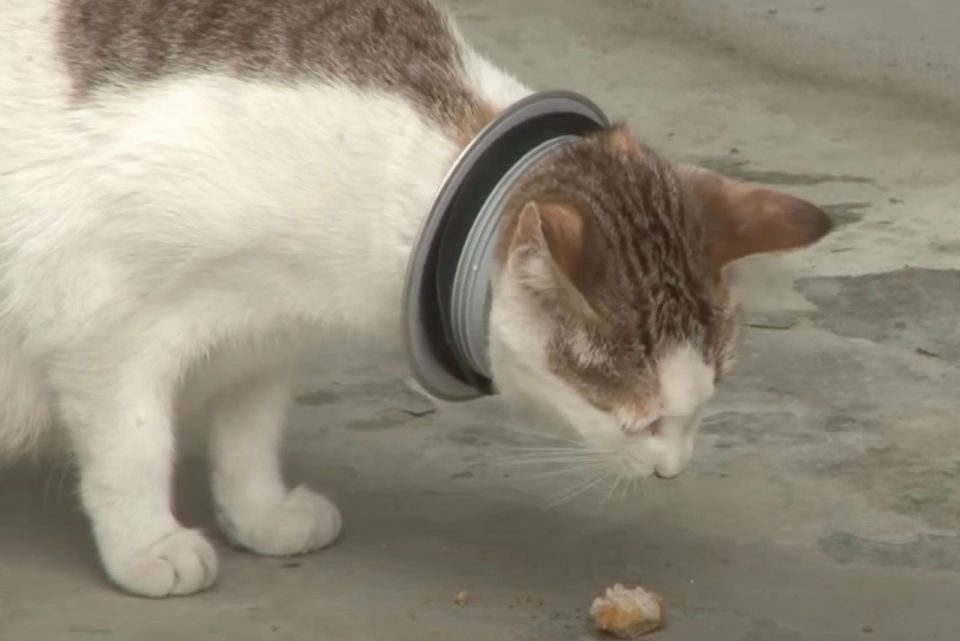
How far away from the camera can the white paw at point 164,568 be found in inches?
114

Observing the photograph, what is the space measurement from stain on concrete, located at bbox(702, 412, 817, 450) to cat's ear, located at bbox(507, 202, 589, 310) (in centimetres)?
101

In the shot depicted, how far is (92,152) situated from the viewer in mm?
2818

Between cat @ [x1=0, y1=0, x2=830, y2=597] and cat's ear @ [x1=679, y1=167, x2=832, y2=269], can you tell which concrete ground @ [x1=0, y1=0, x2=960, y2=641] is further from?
cat's ear @ [x1=679, y1=167, x2=832, y2=269]

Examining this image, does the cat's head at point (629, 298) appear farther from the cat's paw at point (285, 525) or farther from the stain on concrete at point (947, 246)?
the stain on concrete at point (947, 246)

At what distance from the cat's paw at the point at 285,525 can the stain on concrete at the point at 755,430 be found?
75 centimetres

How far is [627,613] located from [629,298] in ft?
1.56

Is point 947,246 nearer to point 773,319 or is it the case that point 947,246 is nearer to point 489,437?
point 773,319

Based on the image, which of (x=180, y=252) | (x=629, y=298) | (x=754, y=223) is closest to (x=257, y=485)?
(x=180, y=252)

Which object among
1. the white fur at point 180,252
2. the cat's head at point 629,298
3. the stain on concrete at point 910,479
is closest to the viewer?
the cat's head at point 629,298

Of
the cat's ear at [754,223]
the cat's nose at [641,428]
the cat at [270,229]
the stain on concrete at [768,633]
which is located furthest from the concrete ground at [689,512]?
the cat's ear at [754,223]

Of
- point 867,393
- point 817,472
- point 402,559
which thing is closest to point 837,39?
point 867,393

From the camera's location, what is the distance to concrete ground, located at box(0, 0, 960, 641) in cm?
288

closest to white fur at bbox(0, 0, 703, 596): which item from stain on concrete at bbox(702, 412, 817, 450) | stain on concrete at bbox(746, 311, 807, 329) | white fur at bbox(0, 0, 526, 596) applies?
white fur at bbox(0, 0, 526, 596)

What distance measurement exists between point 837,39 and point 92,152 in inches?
128
